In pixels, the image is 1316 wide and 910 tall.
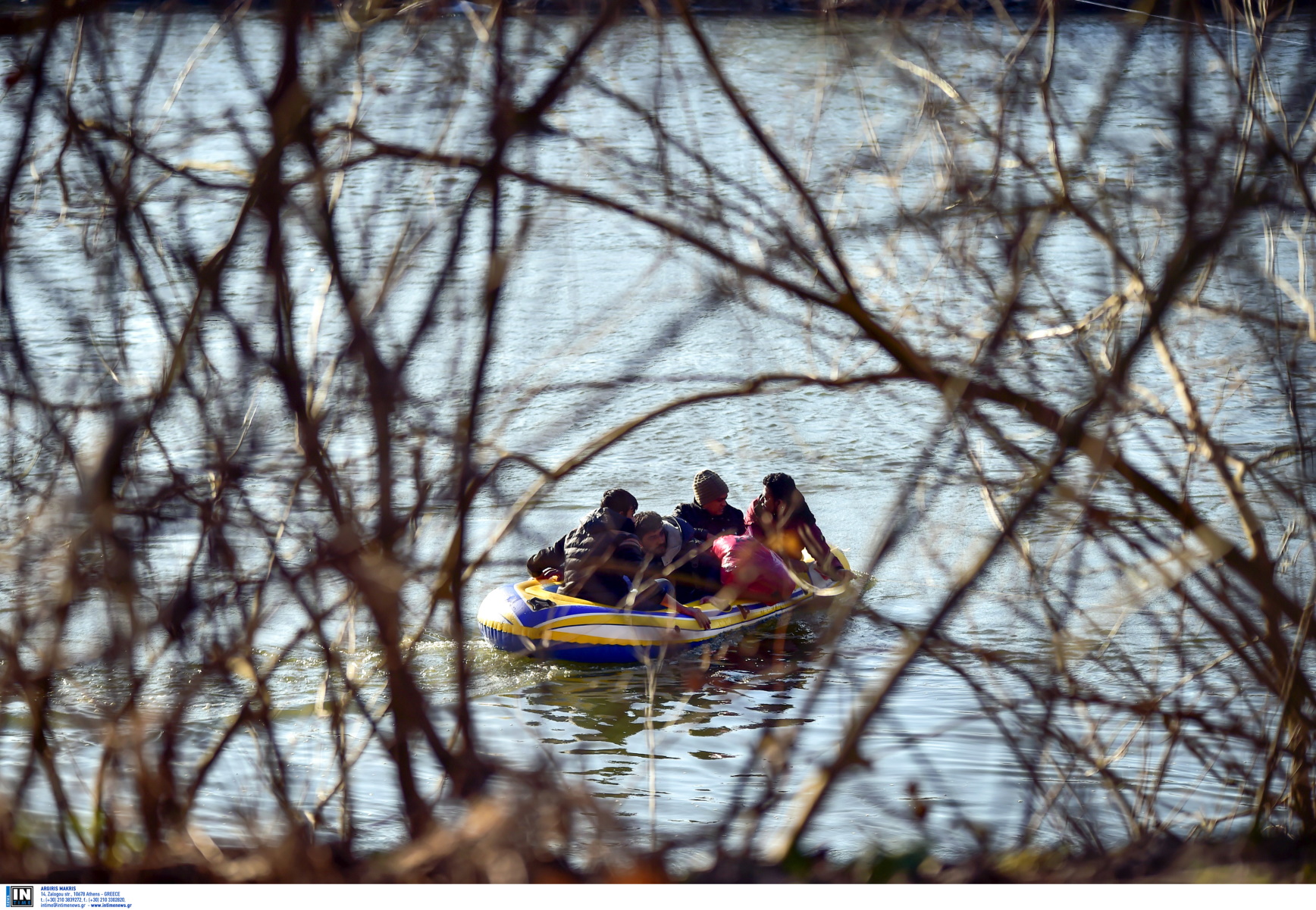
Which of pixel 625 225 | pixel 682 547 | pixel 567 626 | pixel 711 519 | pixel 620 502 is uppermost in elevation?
pixel 625 225

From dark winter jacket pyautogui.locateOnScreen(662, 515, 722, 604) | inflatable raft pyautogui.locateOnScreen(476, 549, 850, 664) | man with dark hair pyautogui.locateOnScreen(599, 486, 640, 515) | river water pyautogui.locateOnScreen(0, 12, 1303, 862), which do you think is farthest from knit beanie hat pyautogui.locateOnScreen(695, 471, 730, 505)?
river water pyautogui.locateOnScreen(0, 12, 1303, 862)

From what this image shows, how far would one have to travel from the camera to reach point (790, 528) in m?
8.09

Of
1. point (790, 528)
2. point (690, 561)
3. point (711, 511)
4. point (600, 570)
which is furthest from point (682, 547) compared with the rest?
point (711, 511)

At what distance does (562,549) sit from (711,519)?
1.49m

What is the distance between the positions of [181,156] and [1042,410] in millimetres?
1957

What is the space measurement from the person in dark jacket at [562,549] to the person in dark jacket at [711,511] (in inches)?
40.9

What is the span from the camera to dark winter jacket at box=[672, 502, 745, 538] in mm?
10336

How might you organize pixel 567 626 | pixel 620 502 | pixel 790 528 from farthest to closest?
pixel 567 626 → pixel 620 502 → pixel 790 528

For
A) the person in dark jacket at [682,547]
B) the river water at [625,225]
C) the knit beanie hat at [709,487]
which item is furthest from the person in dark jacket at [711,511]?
the river water at [625,225]

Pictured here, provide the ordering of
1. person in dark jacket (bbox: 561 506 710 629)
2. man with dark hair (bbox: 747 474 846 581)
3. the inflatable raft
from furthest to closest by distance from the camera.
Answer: the inflatable raft, person in dark jacket (bbox: 561 506 710 629), man with dark hair (bbox: 747 474 846 581)

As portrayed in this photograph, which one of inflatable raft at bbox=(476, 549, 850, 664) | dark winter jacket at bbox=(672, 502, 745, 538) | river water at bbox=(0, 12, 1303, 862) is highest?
river water at bbox=(0, 12, 1303, 862)

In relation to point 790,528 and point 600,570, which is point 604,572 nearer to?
point 600,570

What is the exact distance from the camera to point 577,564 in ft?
25.9

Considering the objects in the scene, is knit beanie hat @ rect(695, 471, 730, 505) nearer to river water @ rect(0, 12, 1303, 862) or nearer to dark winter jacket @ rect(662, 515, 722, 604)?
dark winter jacket @ rect(662, 515, 722, 604)
